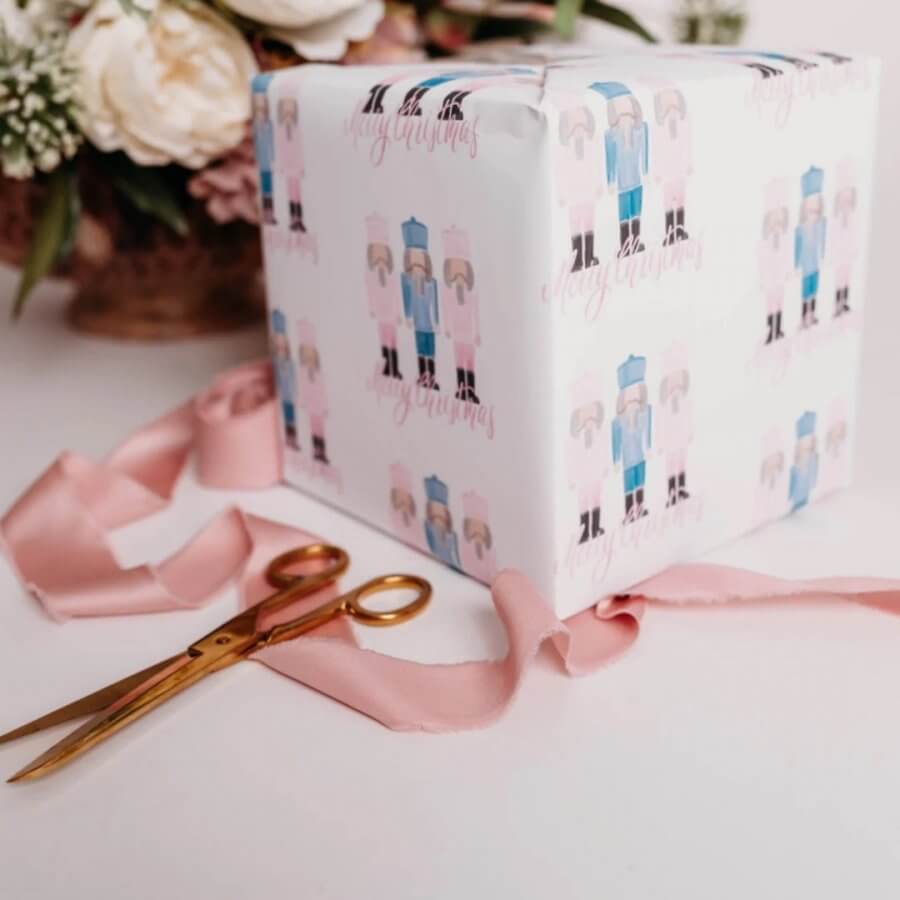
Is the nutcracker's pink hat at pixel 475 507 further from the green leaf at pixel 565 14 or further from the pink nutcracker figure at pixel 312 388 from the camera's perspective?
the green leaf at pixel 565 14

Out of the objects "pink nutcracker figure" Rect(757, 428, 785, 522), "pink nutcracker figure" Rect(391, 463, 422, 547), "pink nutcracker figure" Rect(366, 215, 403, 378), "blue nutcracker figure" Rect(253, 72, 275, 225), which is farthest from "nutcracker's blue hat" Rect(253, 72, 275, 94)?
"pink nutcracker figure" Rect(757, 428, 785, 522)

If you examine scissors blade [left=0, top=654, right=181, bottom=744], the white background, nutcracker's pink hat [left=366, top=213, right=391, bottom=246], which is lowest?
the white background

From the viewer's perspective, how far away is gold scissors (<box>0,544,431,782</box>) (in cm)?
50

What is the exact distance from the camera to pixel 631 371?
582mm

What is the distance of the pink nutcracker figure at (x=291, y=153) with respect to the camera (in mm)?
653

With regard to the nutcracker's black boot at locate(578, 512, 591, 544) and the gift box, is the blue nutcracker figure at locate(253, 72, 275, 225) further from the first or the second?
the nutcracker's black boot at locate(578, 512, 591, 544)

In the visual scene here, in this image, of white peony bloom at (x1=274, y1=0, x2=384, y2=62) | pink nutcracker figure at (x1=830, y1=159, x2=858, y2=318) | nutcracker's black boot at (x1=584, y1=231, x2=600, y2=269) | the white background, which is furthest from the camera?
white peony bloom at (x1=274, y1=0, x2=384, y2=62)

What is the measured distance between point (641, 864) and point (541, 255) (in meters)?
0.24

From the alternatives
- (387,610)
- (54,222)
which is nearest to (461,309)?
(387,610)

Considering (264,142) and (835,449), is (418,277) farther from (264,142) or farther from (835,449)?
(835,449)

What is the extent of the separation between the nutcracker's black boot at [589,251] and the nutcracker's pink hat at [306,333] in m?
0.20

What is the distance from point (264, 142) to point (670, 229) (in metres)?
0.23

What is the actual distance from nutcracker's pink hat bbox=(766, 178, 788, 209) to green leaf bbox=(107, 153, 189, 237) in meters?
0.37

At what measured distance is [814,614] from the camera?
0.59 meters
